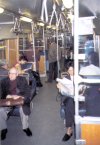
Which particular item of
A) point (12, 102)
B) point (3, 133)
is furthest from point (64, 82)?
point (3, 133)

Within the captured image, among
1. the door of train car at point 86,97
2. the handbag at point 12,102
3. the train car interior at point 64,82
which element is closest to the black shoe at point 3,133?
the train car interior at point 64,82

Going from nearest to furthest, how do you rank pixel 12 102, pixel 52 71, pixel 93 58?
pixel 12 102 → pixel 93 58 → pixel 52 71

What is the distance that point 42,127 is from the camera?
605 cm

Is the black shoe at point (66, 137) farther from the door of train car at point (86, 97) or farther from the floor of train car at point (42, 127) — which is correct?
the door of train car at point (86, 97)

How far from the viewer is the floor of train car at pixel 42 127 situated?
17.4 ft

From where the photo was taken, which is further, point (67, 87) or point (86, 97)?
point (67, 87)

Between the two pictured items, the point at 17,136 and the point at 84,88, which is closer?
the point at 84,88

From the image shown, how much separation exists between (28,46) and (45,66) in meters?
1.31

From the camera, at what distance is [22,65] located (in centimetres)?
998

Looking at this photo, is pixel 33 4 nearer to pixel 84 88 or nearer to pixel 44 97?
pixel 84 88

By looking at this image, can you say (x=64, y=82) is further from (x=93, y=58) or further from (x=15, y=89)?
(x=93, y=58)

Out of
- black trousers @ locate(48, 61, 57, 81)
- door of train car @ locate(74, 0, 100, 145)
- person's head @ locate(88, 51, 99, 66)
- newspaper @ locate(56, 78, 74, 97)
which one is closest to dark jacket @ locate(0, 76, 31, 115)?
newspaper @ locate(56, 78, 74, 97)

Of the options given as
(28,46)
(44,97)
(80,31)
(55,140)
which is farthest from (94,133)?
(28,46)

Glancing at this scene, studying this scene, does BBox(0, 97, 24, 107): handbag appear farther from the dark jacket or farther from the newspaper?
the newspaper
